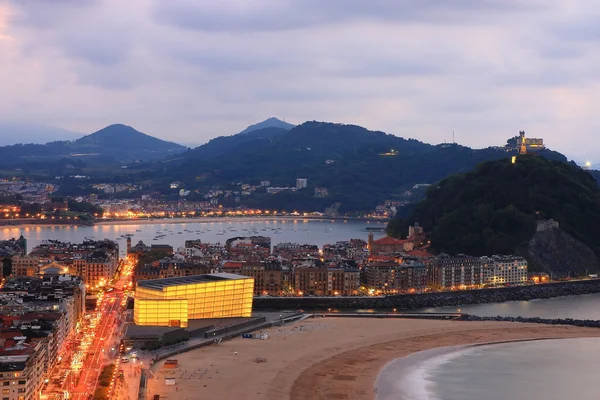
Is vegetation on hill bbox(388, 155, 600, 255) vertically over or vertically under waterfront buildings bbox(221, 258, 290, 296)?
over

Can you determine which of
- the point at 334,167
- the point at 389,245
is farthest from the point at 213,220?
the point at 389,245

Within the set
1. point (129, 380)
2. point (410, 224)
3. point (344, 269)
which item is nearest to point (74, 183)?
point (410, 224)

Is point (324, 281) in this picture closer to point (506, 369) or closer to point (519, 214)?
point (506, 369)

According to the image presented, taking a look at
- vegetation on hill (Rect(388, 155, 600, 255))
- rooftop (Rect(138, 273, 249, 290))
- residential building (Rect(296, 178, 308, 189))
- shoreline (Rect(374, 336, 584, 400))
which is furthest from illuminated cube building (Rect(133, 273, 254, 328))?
residential building (Rect(296, 178, 308, 189))

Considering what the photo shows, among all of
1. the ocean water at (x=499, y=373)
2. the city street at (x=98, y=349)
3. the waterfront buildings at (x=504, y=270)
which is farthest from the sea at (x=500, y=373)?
the waterfront buildings at (x=504, y=270)

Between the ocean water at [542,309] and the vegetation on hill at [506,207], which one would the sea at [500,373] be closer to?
the ocean water at [542,309]

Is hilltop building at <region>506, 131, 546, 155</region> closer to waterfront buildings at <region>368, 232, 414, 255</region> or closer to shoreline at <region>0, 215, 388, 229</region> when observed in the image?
shoreline at <region>0, 215, 388, 229</region>
